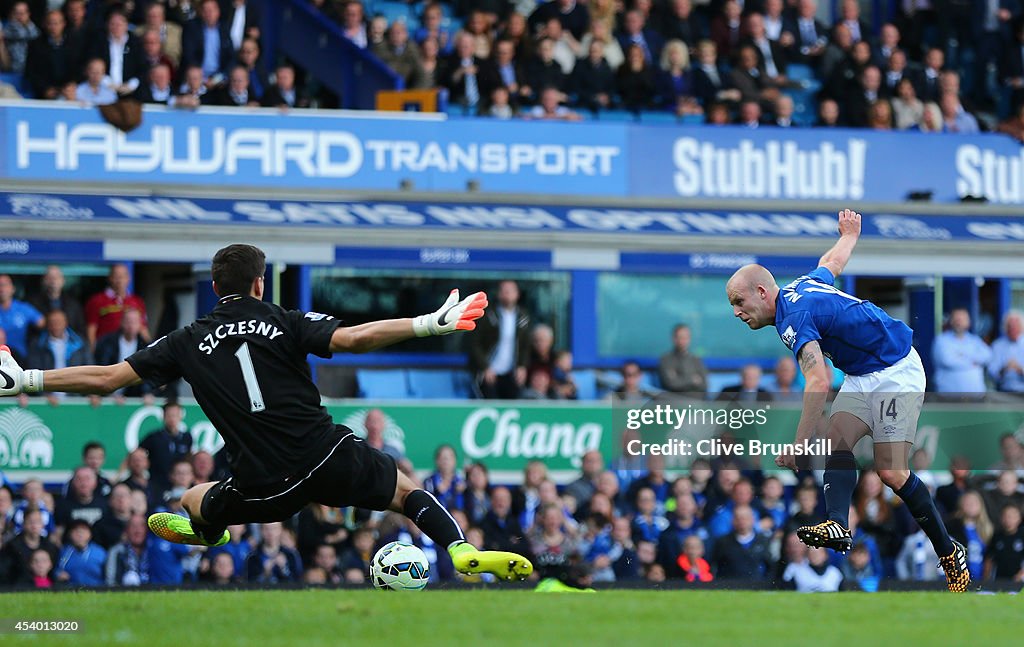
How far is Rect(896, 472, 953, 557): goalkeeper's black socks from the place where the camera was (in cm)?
978

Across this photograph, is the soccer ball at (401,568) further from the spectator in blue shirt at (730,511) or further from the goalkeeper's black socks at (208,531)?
the spectator in blue shirt at (730,511)

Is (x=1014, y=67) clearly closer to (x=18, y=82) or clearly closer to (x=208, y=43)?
(x=208, y=43)

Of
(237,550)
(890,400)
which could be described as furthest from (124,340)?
(890,400)

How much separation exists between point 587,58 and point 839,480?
31.1ft

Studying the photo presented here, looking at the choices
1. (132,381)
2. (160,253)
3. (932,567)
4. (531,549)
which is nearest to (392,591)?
(132,381)

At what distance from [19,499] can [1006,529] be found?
26.3 feet

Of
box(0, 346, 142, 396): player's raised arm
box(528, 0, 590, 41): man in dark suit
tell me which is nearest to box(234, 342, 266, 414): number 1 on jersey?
box(0, 346, 142, 396): player's raised arm

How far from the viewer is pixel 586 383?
1655cm

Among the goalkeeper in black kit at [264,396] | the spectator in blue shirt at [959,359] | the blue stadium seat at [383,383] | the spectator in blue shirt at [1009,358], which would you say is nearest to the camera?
the goalkeeper in black kit at [264,396]

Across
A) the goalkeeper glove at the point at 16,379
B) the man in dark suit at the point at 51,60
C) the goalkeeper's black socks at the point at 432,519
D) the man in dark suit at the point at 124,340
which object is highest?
the man in dark suit at the point at 51,60

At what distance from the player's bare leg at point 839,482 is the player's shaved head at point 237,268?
121 inches

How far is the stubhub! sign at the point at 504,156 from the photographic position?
15695 mm

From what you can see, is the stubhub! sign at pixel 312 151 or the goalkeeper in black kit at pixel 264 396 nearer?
the goalkeeper in black kit at pixel 264 396

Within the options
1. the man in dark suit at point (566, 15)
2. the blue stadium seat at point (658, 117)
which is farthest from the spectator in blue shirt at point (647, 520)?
the man in dark suit at point (566, 15)
